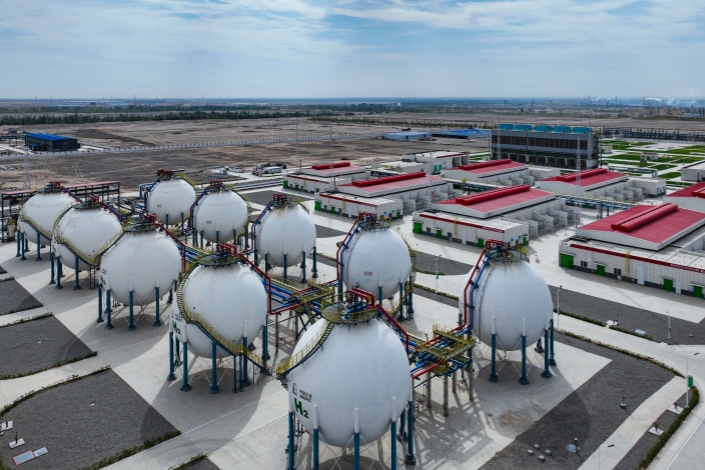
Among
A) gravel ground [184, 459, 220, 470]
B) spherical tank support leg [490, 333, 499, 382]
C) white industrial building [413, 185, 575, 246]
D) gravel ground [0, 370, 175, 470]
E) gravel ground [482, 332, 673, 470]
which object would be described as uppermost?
white industrial building [413, 185, 575, 246]

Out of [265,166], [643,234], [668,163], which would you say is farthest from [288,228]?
[668,163]

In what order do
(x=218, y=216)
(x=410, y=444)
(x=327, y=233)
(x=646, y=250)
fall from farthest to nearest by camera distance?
(x=327, y=233) < (x=218, y=216) < (x=646, y=250) < (x=410, y=444)

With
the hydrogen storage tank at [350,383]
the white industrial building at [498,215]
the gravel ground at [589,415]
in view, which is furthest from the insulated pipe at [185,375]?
the white industrial building at [498,215]

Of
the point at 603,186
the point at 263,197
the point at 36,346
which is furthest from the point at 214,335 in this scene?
the point at 603,186

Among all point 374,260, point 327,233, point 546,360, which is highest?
point 374,260

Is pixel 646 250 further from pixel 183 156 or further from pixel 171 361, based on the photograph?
pixel 183 156

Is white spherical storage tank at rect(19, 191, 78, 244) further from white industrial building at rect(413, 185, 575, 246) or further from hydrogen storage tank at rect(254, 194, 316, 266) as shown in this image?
white industrial building at rect(413, 185, 575, 246)

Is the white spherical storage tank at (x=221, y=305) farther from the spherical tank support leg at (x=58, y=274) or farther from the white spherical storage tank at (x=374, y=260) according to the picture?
the spherical tank support leg at (x=58, y=274)

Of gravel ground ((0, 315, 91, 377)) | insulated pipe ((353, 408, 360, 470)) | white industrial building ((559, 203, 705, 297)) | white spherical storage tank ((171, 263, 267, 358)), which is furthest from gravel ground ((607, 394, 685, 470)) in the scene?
gravel ground ((0, 315, 91, 377))

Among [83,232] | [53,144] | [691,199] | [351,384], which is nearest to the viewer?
[351,384]
